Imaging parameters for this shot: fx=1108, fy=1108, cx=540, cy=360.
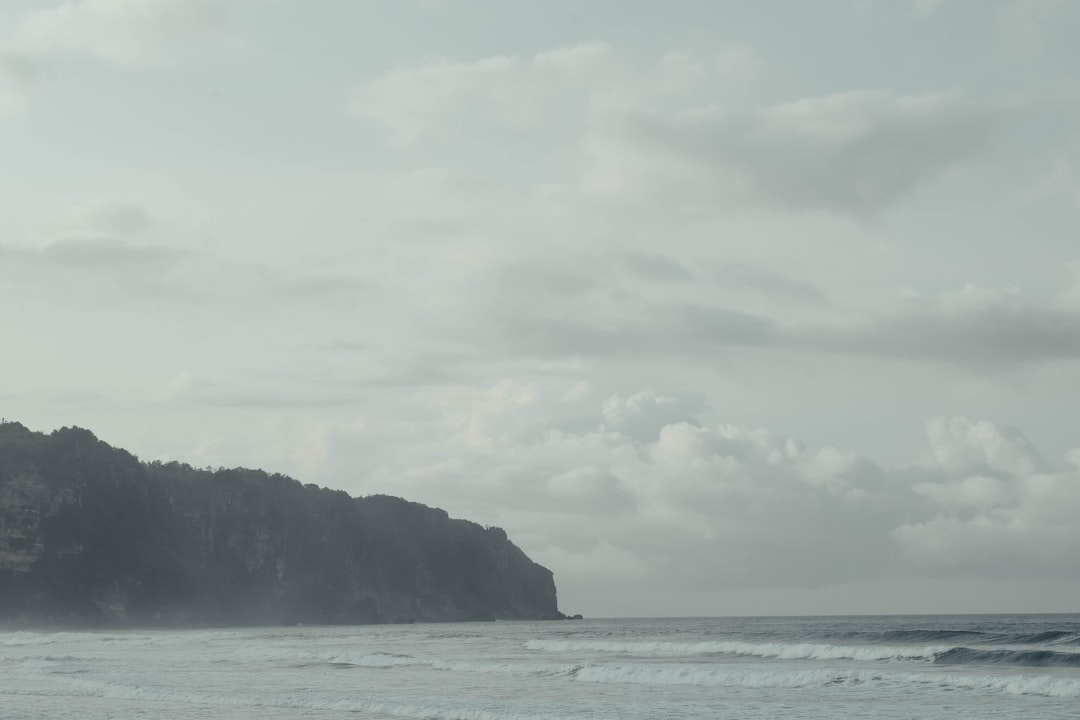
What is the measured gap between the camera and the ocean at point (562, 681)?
102ft

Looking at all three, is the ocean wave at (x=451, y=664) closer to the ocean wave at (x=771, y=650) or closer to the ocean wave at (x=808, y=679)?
the ocean wave at (x=808, y=679)

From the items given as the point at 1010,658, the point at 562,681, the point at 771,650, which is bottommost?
the point at 562,681

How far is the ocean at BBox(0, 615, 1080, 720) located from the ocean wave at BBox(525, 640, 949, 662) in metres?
0.12

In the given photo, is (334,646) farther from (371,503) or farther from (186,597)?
(371,503)

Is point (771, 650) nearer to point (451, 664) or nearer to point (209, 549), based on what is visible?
point (451, 664)

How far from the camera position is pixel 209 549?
151750mm

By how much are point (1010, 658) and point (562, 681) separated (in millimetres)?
22475

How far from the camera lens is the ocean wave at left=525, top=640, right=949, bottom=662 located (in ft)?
174

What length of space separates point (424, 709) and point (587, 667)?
49.4 feet

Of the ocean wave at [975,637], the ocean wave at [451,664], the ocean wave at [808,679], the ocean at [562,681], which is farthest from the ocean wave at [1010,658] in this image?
the ocean wave at [451,664]

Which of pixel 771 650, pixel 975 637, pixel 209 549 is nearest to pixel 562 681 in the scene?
pixel 771 650

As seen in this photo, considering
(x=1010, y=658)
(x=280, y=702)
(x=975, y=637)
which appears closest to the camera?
(x=280, y=702)

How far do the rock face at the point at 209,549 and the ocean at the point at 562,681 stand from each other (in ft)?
219

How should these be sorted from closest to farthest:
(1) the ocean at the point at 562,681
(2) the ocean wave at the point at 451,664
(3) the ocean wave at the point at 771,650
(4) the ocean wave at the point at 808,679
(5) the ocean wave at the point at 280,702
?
(5) the ocean wave at the point at 280,702 → (1) the ocean at the point at 562,681 → (4) the ocean wave at the point at 808,679 → (2) the ocean wave at the point at 451,664 → (3) the ocean wave at the point at 771,650
